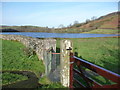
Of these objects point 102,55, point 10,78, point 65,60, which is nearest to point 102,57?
point 102,55

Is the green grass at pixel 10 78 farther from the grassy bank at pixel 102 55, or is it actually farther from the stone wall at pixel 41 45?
the grassy bank at pixel 102 55

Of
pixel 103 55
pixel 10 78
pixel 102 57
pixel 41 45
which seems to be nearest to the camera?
pixel 10 78

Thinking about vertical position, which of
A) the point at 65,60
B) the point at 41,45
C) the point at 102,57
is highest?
the point at 41,45

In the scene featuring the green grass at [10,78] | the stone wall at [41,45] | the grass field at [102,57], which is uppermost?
the stone wall at [41,45]

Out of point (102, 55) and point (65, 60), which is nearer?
point (65, 60)

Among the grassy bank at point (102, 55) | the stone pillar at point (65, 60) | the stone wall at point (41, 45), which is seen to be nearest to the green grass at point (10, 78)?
the stone wall at point (41, 45)

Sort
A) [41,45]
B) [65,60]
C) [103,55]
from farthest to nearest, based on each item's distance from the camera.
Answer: [103,55], [41,45], [65,60]

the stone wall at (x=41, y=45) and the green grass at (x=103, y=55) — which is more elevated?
the stone wall at (x=41, y=45)

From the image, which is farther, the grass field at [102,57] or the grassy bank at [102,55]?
the grassy bank at [102,55]

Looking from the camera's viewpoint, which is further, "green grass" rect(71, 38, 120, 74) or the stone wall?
"green grass" rect(71, 38, 120, 74)

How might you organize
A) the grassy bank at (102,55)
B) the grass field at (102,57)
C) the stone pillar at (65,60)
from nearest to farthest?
1. the stone pillar at (65,60)
2. the grass field at (102,57)
3. the grassy bank at (102,55)

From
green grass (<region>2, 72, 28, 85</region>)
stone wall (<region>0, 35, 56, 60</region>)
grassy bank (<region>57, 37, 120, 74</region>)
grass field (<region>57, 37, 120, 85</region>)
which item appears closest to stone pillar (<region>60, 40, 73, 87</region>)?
grass field (<region>57, 37, 120, 85</region>)

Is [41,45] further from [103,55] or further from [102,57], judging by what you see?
[103,55]

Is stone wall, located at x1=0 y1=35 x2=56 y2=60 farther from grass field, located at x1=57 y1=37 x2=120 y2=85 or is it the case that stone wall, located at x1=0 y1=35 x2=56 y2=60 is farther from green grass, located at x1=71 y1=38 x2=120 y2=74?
green grass, located at x1=71 y1=38 x2=120 y2=74
